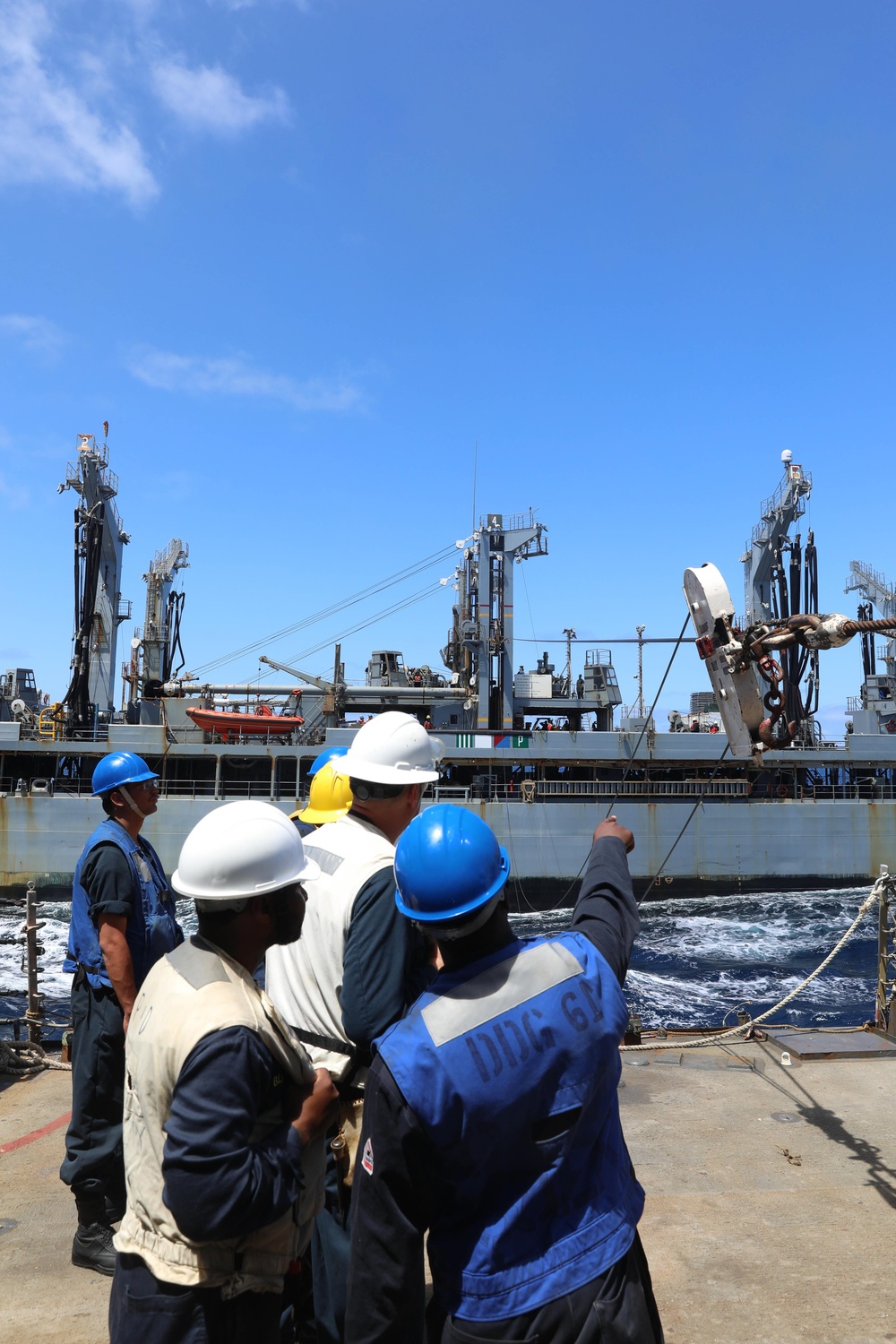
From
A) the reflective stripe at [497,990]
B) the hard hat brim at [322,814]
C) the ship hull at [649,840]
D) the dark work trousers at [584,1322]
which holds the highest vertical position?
the hard hat brim at [322,814]

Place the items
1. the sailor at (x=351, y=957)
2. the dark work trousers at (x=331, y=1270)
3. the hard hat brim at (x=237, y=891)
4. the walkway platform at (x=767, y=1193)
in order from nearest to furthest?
the hard hat brim at (x=237, y=891) → the sailor at (x=351, y=957) → the dark work trousers at (x=331, y=1270) → the walkway platform at (x=767, y=1193)

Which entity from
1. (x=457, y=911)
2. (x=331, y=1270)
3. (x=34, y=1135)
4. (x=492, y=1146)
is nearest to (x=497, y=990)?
(x=457, y=911)

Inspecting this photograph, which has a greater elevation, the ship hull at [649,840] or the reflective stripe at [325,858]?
the reflective stripe at [325,858]

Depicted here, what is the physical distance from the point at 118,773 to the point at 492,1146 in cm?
261

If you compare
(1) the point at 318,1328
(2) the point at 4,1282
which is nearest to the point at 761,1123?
(1) the point at 318,1328

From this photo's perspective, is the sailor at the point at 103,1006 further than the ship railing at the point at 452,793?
No

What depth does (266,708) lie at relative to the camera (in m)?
24.3

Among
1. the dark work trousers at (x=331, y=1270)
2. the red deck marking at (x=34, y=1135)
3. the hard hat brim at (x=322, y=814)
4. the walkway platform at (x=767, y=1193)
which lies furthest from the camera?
the red deck marking at (x=34, y=1135)

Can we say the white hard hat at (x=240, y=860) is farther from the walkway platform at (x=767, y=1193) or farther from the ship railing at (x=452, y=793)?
the ship railing at (x=452, y=793)

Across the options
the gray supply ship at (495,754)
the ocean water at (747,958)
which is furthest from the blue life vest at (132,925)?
the gray supply ship at (495,754)

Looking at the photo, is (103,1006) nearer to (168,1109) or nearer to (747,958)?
(168,1109)

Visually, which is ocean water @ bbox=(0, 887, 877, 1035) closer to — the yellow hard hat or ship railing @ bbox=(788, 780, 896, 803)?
ship railing @ bbox=(788, 780, 896, 803)

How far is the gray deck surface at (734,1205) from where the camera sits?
2.93 metres

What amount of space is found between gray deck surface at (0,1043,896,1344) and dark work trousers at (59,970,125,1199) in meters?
0.38
